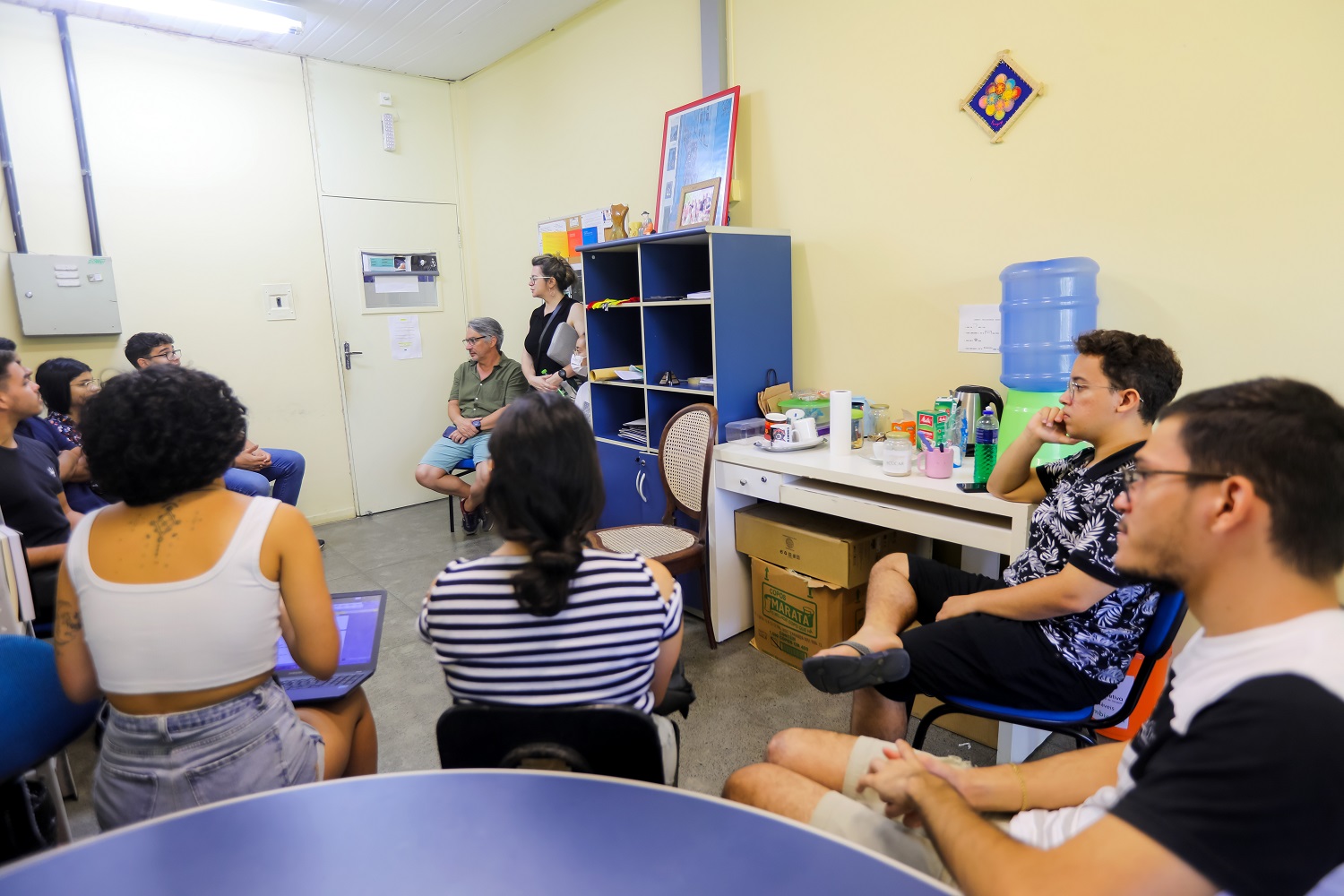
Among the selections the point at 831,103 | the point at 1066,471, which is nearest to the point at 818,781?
the point at 1066,471

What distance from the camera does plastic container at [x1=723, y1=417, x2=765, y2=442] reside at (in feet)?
10.1

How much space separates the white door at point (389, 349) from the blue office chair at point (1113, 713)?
14.5 feet

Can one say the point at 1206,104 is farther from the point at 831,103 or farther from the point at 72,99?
the point at 72,99

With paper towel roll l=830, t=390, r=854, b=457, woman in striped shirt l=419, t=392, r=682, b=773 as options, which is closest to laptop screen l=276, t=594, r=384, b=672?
woman in striped shirt l=419, t=392, r=682, b=773

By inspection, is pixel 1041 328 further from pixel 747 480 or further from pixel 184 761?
pixel 184 761

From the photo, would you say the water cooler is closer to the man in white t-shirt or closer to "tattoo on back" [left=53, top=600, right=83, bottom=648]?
the man in white t-shirt

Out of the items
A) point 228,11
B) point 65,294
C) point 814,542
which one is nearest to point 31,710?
point 814,542

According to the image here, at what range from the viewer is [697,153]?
11.5 feet

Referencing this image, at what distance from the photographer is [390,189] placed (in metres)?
5.07

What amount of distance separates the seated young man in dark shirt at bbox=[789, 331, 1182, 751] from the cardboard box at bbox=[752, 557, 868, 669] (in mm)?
778

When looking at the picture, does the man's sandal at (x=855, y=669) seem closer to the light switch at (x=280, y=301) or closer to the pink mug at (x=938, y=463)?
the pink mug at (x=938, y=463)

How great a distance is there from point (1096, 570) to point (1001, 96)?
5.83 ft

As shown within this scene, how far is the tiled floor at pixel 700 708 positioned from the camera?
7.39 ft

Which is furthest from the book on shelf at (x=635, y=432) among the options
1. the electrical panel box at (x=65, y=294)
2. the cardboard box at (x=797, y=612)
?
the electrical panel box at (x=65, y=294)
